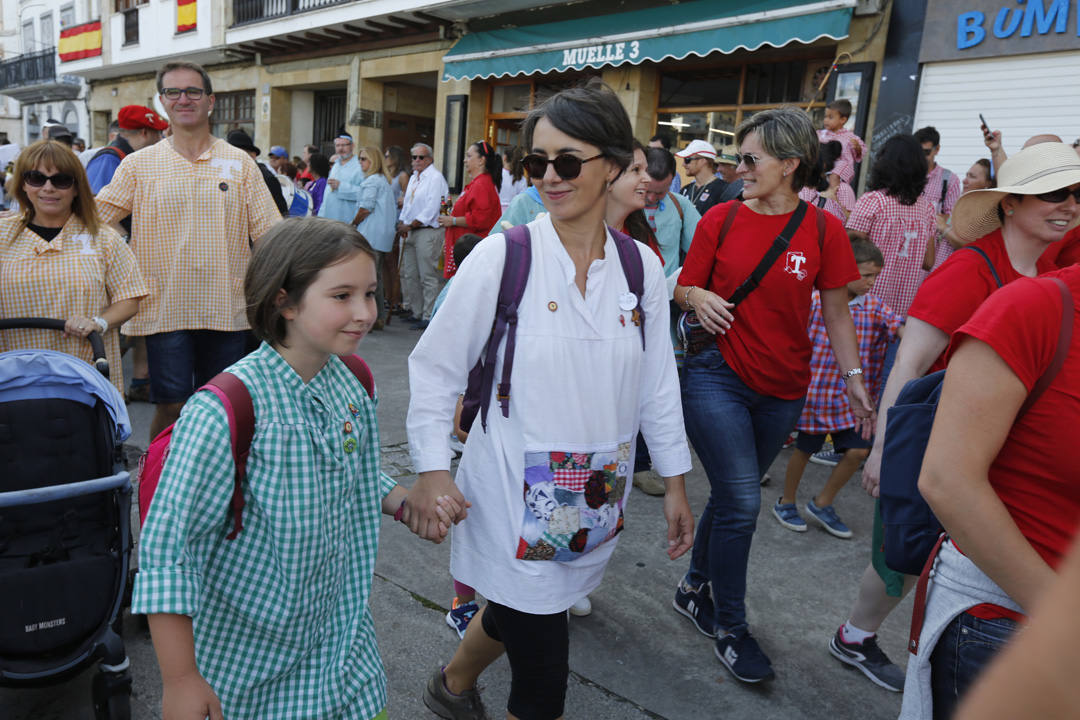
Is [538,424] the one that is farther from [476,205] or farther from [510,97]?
[510,97]

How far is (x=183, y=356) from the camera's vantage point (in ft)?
12.6

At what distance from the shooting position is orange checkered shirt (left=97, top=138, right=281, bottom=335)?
3.71 meters

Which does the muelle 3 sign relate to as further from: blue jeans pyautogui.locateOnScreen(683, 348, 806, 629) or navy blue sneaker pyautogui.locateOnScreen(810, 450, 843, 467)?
blue jeans pyautogui.locateOnScreen(683, 348, 806, 629)

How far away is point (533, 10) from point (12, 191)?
10988 mm

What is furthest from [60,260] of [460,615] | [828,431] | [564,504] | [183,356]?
[828,431]

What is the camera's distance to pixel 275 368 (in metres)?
1.69

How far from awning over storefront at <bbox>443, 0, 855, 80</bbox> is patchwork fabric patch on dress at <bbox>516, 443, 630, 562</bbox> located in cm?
784

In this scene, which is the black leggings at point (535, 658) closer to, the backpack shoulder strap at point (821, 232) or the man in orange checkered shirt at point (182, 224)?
the backpack shoulder strap at point (821, 232)

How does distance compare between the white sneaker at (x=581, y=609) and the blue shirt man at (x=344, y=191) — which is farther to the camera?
the blue shirt man at (x=344, y=191)

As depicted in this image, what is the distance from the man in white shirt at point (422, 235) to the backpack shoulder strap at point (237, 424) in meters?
7.80

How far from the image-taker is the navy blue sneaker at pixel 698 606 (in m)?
3.20

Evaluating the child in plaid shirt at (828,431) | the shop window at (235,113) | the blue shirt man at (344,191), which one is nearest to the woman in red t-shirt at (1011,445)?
the child in plaid shirt at (828,431)

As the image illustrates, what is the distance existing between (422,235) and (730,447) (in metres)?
7.18

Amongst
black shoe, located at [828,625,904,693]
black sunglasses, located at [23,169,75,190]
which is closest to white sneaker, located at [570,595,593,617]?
black shoe, located at [828,625,904,693]
